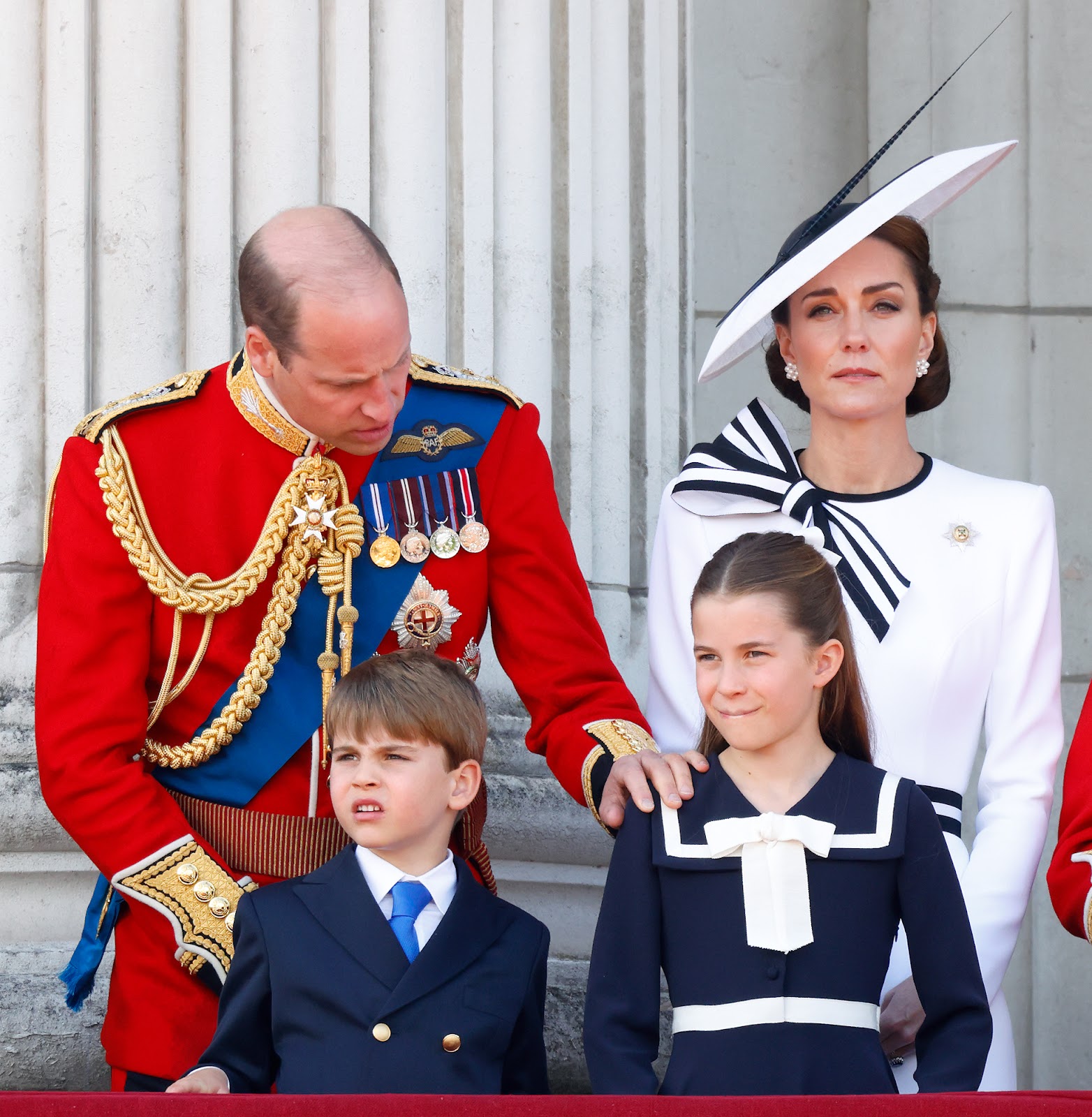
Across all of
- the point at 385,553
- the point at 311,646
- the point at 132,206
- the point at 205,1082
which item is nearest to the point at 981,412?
the point at 132,206

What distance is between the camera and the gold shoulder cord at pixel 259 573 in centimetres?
287

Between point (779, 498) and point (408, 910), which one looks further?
point (779, 498)

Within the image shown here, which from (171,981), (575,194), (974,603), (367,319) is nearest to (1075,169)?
(575,194)

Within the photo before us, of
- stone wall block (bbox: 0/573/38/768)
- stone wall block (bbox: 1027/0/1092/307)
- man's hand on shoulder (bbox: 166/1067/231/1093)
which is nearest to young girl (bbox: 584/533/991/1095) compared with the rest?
man's hand on shoulder (bbox: 166/1067/231/1093)

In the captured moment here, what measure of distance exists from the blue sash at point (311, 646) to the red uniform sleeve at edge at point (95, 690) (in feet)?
0.32

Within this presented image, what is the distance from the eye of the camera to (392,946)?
8.58 feet

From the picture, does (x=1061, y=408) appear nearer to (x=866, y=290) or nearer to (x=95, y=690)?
(x=866, y=290)

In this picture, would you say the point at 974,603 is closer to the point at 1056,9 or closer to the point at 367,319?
the point at 367,319

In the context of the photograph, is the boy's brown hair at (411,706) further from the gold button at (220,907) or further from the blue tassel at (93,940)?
the blue tassel at (93,940)

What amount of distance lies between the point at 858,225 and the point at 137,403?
1.06 m

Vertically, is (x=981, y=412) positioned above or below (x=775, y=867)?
above

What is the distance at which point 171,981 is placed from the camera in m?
2.80

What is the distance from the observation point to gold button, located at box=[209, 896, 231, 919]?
8.91 ft

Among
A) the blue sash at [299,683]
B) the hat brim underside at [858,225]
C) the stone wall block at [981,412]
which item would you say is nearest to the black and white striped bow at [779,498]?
the hat brim underside at [858,225]
